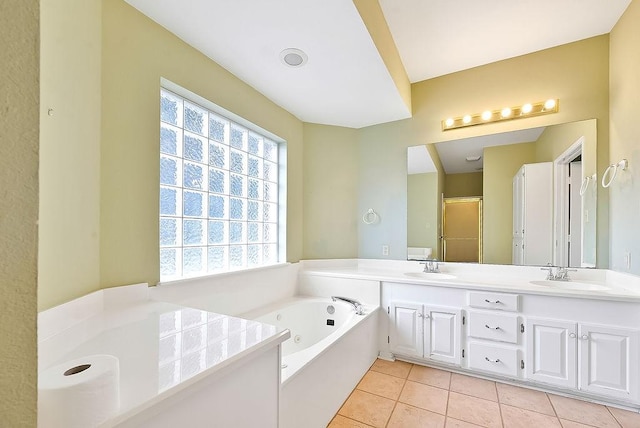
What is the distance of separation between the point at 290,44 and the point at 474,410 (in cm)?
263

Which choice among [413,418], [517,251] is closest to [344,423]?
[413,418]

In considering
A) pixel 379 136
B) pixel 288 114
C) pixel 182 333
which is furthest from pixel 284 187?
pixel 182 333

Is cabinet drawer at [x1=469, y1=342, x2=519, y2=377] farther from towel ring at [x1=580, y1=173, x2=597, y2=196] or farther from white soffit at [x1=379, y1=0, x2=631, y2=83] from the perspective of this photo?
white soffit at [x1=379, y1=0, x2=631, y2=83]

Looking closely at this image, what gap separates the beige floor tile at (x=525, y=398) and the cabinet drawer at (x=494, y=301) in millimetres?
565

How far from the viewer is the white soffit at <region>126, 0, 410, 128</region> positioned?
1531mm

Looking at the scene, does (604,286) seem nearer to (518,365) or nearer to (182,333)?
(518,365)

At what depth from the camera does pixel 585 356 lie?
1860 mm

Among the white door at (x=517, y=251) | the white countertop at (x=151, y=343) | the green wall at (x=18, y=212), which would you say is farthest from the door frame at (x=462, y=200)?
the green wall at (x=18, y=212)

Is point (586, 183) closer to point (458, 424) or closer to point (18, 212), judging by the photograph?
point (458, 424)

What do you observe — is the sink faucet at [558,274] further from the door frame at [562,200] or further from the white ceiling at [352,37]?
the white ceiling at [352,37]

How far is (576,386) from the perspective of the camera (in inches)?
73.7

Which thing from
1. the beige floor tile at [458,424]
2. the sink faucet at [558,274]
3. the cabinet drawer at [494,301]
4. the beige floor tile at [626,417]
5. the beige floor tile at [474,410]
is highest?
the sink faucet at [558,274]

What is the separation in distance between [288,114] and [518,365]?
284 cm

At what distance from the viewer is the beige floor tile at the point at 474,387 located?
6.48ft
